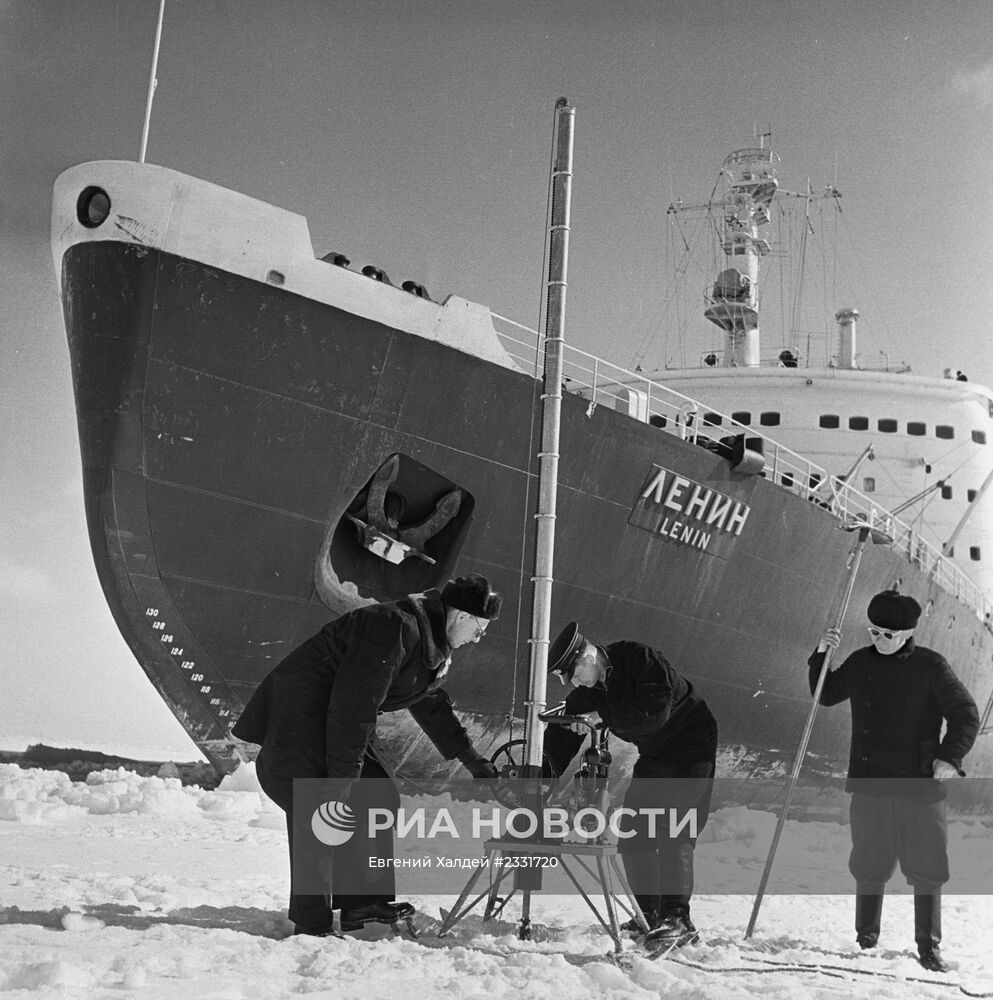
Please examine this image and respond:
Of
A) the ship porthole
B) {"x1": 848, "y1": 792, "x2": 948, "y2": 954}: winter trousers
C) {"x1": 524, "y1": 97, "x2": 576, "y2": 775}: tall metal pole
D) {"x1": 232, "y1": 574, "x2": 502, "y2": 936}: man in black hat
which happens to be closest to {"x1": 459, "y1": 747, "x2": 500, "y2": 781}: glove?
{"x1": 232, "y1": 574, "x2": 502, "y2": 936}: man in black hat

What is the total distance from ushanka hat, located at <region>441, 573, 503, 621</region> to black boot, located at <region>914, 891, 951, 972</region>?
5.42 ft

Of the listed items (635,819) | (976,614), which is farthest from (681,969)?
(976,614)

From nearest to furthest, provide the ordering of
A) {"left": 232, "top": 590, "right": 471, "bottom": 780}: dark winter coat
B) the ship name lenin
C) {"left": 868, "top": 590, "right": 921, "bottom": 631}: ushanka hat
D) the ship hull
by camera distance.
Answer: {"left": 232, "top": 590, "right": 471, "bottom": 780}: dark winter coat
{"left": 868, "top": 590, "right": 921, "bottom": 631}: ushanka hat
the ship hull
the ship name lenin

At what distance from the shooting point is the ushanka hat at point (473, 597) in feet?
10.3

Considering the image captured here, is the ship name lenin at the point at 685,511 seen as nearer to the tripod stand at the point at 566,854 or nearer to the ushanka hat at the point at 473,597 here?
the tripod stand at the point at 566,854

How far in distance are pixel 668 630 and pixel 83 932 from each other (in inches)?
246

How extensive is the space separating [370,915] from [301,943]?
0.47 meters

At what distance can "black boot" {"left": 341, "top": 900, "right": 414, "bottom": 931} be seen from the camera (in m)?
3.28

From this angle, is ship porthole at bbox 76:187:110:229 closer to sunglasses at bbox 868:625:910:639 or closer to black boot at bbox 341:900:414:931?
black boot at bbox 341:900:414:931

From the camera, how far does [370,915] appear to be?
10.8 ft

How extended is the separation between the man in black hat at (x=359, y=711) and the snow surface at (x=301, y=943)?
18cm

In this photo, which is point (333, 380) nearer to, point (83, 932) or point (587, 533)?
point (587, 533)

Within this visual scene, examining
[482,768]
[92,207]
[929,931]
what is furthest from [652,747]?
[92,207]

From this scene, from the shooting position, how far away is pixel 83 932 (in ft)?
9.34
